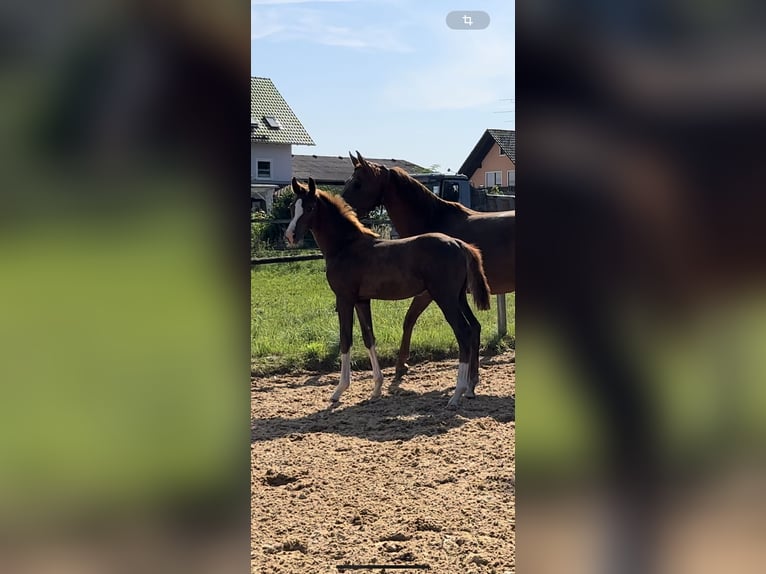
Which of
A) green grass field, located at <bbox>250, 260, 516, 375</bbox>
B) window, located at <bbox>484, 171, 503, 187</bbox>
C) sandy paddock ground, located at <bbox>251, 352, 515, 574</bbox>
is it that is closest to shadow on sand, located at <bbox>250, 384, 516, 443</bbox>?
sandy paddock ground, located at <bbox>251, 352, 515, 574</bbox>

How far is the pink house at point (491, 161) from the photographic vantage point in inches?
966

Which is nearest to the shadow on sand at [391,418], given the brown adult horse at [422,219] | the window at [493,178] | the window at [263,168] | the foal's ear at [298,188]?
the brown adult horse at [422,219]

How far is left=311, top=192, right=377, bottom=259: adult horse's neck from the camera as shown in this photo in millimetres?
5824

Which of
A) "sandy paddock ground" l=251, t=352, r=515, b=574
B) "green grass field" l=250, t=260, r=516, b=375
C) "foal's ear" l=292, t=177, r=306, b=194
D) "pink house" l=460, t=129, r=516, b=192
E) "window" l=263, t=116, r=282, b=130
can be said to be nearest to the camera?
"sandy paddock ground" l=251, t=352, r=515, b=574

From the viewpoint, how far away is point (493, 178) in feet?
85.3

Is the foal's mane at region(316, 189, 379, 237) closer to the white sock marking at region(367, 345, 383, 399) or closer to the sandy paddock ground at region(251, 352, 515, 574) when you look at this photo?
the white sock marking at region(367, 345, 383, 399)

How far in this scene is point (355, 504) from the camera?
3381 mm

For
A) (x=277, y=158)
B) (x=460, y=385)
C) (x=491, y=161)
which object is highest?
(x=277, y=158)

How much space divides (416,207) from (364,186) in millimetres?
504

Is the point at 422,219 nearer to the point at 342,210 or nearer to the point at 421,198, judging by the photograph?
the point at 421,198

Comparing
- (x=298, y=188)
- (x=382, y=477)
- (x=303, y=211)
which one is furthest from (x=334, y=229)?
(x=382, y=477)

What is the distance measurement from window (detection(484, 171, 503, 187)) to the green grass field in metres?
15.0
